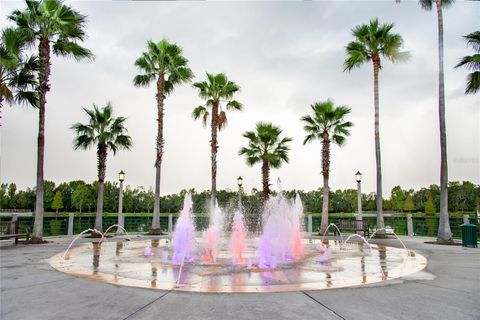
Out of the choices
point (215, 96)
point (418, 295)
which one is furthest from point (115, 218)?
point (418, 295)

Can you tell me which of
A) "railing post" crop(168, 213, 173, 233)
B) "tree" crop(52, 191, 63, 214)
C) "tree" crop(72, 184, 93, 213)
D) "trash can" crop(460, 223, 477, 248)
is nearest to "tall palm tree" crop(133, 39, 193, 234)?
"railing post" crop(168, 213, 173, 233)

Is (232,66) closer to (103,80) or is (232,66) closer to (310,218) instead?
(103,80)

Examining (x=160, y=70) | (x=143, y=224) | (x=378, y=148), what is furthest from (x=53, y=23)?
(x=378, y=148)

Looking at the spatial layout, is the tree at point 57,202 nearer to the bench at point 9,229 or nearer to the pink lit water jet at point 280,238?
the bench at point 9,229

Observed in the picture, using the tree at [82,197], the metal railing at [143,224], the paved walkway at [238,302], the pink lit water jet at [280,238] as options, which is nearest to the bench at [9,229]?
the metal railing at [143,224]

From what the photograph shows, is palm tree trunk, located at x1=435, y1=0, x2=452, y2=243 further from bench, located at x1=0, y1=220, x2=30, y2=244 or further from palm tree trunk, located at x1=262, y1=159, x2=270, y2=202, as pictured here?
bench, located at x1=0, y1=220, x2=30, y2=244

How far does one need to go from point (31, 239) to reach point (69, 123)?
8.53m

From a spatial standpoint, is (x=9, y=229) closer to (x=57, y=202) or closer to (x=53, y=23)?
(x=53, y=23)

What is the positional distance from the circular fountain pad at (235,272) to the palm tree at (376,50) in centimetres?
1103

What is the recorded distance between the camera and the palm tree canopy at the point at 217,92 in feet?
85.1

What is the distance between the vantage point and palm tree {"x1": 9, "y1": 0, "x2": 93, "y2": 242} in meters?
15.2

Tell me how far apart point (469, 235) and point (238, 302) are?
12728 millimetres

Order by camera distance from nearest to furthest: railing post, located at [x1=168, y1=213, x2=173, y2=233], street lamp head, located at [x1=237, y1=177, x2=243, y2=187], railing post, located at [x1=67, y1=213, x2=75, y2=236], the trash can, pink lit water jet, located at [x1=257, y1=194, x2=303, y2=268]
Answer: pink lit water jet, located at [x1=257, y1=194, x2=303, y2=268] < the trash can < railing post, located at [x1=67, y1=213, x2=75, y2=236] < street lamp head, located at [x1=237, y1=177, x2=243, y2=187] < railing post, located at [x1=168, y1=213, x2=173, y2=233]

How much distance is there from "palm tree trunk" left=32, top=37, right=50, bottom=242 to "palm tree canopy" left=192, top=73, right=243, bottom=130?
1168 cm
